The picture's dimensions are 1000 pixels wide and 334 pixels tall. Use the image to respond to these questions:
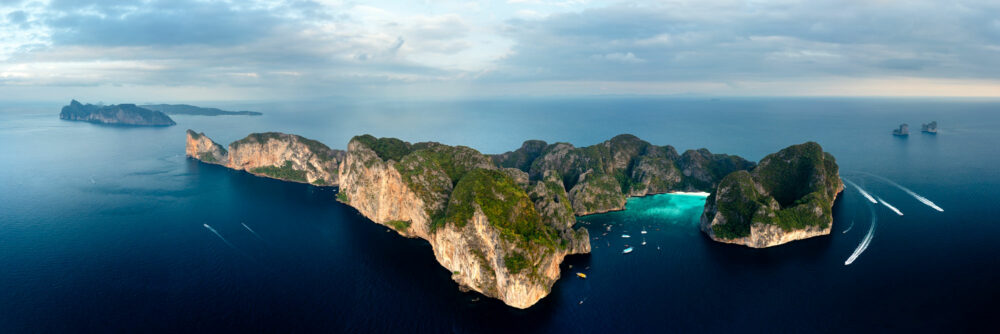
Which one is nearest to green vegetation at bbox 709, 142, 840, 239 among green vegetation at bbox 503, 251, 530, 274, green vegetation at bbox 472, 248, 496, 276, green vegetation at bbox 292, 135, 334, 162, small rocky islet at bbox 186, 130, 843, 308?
small rocky islet at bbox 186, 130, 843, 308

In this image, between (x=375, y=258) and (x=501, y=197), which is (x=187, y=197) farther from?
(x=501, y=197)

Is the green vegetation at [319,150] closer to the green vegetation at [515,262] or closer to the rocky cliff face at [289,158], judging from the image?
the rocky cliff face at [289,158]

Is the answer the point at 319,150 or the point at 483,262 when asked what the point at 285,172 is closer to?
the point at 319,150

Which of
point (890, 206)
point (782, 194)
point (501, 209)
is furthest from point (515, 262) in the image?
point (890, 206)

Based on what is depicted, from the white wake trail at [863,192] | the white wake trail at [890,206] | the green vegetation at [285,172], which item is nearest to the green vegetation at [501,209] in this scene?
the white wake trail at [890,206]

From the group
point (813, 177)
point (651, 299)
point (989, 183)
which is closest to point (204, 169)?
point (651, 299)

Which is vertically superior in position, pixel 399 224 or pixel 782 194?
pixel 782 194

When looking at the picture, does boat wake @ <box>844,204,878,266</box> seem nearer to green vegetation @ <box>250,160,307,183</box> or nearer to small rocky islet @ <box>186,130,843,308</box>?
small rocky islet @ <box>186,130,843,308</box>
